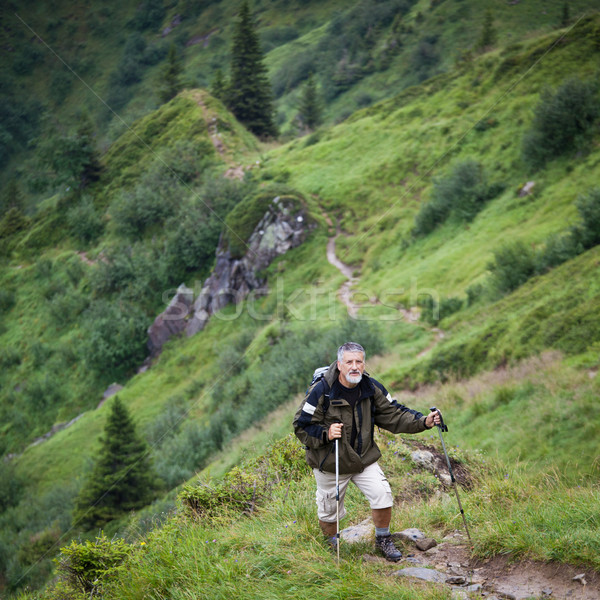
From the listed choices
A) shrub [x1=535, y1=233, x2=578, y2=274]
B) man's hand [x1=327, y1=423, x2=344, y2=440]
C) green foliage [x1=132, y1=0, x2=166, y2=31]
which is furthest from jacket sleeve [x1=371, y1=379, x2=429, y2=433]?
green foliage [x1=132, y1=0, x2=166, y2=31]

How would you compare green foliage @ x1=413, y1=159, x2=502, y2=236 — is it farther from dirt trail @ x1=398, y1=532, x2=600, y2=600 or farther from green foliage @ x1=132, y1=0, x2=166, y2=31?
green foliage @ x1=132, y1=0, x2=166, y2=31

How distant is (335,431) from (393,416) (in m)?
0.70

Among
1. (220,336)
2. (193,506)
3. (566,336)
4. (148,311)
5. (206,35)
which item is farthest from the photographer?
(206,35)

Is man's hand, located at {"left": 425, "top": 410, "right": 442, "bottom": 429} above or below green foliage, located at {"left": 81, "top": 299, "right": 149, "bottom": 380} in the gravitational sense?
above

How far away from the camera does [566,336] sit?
12.1 meters

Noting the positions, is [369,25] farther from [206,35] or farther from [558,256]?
[558,256]

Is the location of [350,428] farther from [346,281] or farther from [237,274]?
[237,274]

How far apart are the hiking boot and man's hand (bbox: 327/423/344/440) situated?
1136 mm

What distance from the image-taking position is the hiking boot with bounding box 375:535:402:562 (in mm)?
4301

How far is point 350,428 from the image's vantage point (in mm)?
4426

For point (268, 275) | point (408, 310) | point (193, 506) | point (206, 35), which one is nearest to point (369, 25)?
point (206, 35)

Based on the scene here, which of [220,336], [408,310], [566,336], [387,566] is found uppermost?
[387,566]

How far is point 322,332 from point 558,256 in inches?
428

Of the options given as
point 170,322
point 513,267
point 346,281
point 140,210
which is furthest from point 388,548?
point 140,210
